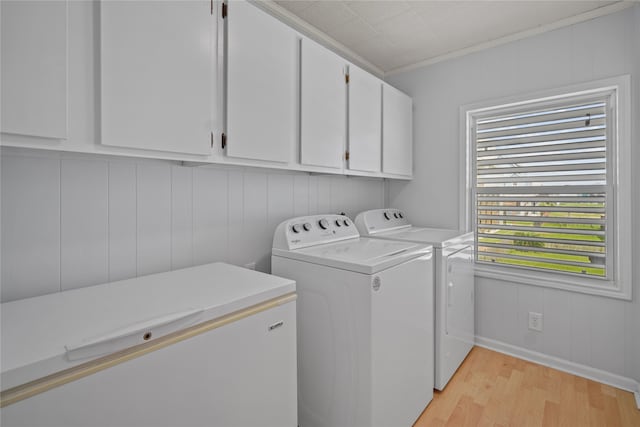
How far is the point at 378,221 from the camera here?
95.7 inches

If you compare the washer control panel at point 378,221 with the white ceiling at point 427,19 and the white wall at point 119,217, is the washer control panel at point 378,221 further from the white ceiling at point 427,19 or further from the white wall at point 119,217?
the white ceiling at point 427,19

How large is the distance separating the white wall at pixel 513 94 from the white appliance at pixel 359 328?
1.03m

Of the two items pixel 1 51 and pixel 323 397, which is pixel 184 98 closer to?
pixel 1 51

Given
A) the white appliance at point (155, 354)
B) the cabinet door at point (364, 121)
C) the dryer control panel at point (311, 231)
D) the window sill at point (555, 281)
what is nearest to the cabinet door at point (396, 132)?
the cabinet door at point (364, 121)

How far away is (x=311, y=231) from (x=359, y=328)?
0.67m

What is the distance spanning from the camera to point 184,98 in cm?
118

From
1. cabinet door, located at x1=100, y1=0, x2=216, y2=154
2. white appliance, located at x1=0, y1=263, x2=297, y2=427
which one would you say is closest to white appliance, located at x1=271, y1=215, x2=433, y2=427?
white appliance, located at x1=0, y1=263, x2=297, y2=427

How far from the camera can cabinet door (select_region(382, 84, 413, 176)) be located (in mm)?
2395

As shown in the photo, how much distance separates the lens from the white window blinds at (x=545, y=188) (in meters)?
2.12

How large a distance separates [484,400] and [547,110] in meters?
2.09

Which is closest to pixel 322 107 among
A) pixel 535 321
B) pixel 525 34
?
pixel 525 34

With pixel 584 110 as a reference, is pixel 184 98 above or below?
below

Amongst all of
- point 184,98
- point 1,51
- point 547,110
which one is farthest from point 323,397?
point 547,110

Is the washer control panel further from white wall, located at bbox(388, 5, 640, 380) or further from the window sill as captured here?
the window sill
